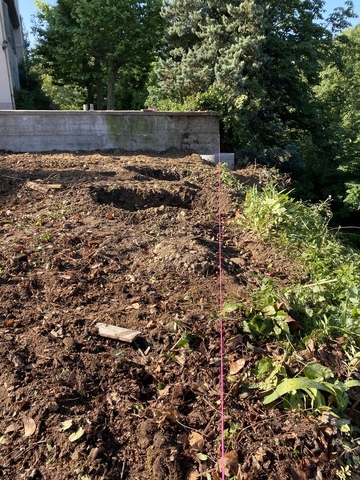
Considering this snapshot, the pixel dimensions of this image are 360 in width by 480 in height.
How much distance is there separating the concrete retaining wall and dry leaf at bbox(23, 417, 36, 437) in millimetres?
7718

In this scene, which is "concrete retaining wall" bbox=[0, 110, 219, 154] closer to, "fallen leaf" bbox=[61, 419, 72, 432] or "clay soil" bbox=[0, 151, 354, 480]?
"clay soil" bbox=[0, 151, 354, 480]

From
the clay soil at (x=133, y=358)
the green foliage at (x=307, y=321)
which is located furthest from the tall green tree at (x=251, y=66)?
the clay soil at (x=133, y=358)

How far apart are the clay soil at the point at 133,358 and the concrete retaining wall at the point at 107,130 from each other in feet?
16.1

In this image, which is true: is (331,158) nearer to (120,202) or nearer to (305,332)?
(120,202)

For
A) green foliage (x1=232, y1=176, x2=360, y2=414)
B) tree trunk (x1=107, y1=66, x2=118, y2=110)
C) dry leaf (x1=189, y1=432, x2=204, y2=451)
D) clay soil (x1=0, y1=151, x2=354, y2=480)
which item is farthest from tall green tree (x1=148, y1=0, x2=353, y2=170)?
dry leaf (x1=189, y1=432, x2=204, y2=451)

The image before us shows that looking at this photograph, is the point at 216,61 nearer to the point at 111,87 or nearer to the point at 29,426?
the point at 111,87

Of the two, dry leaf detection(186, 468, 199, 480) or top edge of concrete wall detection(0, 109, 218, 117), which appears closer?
dry leaf detection(186, 468, 199, 480)

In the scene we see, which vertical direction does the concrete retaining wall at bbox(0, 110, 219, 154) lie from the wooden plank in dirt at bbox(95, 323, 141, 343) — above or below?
above

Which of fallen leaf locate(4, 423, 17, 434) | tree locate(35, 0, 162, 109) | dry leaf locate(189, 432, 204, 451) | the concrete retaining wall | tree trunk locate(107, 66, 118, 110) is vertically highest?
tree locate(35, 0, 162, 109)

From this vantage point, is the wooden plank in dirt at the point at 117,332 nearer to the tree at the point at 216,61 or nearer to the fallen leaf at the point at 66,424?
the fallen leaf at the point at 66,424

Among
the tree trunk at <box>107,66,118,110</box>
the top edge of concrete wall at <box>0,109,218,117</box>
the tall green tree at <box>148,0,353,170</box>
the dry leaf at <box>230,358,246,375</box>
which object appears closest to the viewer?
the dry leaf at <box>230,358,246,375</box>

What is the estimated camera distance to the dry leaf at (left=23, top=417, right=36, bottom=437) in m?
1.85

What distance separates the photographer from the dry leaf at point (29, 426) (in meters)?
1.85

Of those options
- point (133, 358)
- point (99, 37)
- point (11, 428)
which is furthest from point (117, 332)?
point (99, 37)
